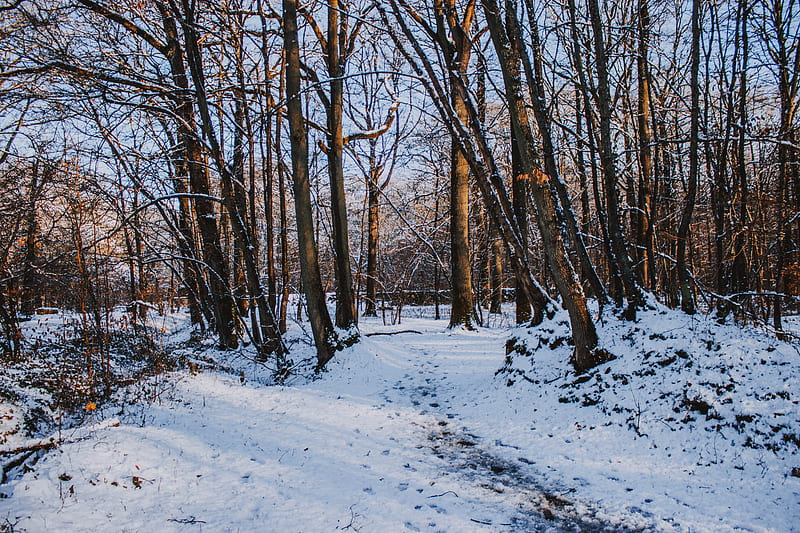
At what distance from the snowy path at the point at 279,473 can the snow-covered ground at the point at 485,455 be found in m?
0.02

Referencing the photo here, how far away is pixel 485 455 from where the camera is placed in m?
4.37

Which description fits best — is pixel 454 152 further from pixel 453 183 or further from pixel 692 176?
pixel 692 176

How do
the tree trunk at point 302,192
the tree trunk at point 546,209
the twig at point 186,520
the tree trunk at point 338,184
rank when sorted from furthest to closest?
the tree trunk at point 338,184 < the tree trunk at point 302,192 < the tree trunk at point 546,209 < the twig at point 186,520

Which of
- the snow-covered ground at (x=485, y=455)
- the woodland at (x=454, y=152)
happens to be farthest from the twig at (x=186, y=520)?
the woodland at (x=454, y=152)

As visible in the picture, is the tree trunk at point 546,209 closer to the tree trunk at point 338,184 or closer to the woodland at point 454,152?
the woodland at point 454,152

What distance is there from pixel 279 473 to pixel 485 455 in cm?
215

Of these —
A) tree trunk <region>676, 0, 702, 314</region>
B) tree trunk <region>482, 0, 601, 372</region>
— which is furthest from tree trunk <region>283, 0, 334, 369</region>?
tree trunk <region>676, 0, 702, 314</region>

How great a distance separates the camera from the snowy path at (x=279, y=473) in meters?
3.09

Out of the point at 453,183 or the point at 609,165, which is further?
the point at 453,183

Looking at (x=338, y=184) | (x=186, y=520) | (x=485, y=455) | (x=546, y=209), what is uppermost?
(x=338, y=184)

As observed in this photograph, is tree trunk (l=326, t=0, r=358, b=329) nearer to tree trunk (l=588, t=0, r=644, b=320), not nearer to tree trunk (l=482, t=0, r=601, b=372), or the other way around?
tree trunk (l=482, t=0, r=601, b=372)

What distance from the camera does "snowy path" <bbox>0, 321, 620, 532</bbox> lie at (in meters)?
3.09

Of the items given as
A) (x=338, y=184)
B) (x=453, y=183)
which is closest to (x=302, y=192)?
(x=338, y=184)

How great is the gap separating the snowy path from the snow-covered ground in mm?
19
